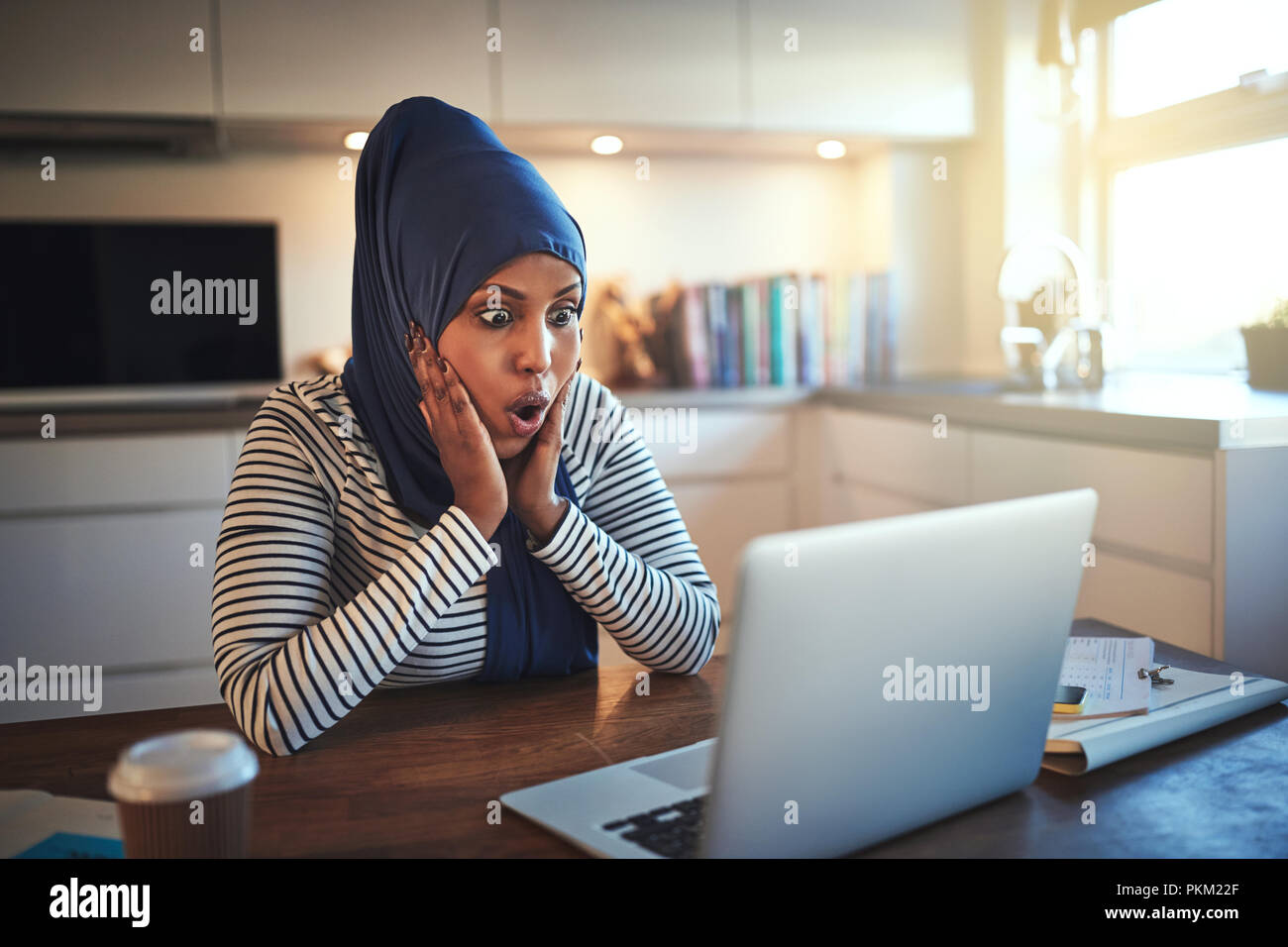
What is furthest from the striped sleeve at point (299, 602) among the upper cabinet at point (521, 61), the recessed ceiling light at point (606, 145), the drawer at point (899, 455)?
the recessed ceiling light at point (606, 145)

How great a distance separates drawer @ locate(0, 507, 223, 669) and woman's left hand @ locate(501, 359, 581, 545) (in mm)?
1558

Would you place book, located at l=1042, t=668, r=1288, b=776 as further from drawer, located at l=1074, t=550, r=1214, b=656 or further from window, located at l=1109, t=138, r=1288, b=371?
window, located at l=1109, t=138, r=1288, b=371

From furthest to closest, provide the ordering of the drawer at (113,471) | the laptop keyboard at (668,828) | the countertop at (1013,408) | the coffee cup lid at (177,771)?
the drawer at (113,471) < the countertop at (1013,408) < the laptop keyboard at (668,828) < the coffee cup lid at (177,771)

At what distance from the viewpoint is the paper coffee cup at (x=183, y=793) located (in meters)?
0.56

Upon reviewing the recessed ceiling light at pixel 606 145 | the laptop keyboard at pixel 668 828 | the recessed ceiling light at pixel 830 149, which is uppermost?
the recessed ceiling light at pixel 830 149

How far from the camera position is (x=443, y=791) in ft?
2.62

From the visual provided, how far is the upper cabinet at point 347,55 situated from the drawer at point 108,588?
3.53 ft

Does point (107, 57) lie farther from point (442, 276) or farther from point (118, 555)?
point (442, 276)

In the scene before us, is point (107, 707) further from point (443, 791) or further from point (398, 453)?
point (443, 791)

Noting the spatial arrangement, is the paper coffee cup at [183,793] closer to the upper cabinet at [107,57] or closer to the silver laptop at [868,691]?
the silver laptop at [868,691]

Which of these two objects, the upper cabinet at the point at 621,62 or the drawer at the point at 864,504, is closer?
the drawer at the point at 864,504

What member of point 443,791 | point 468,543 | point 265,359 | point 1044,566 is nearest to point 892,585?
point 1044,566

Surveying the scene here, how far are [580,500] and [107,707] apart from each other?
5.74 feet

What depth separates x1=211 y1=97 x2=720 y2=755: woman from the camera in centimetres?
104
